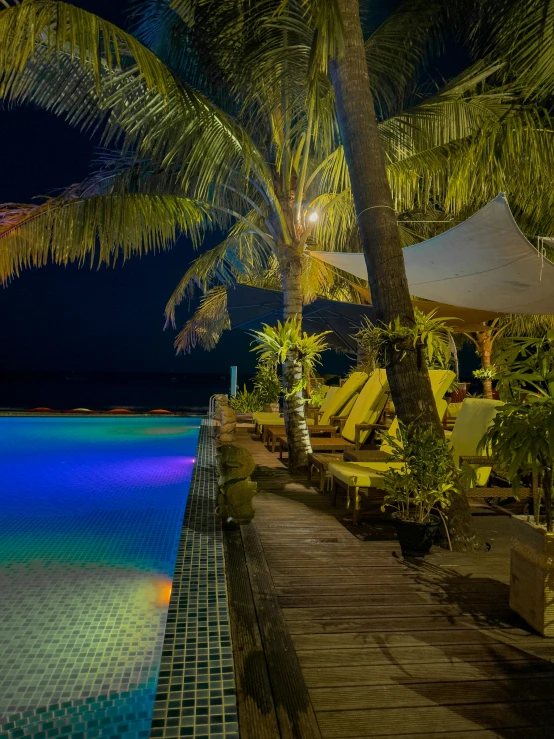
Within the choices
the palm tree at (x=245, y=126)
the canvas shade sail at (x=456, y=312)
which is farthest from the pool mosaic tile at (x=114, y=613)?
the canvas shade sail at (x=456, y=312)

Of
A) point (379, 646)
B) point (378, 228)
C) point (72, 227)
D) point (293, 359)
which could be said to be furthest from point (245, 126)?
point (379, 646)

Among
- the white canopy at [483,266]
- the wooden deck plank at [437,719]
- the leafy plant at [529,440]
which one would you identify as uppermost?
the white canopy at [483,266]

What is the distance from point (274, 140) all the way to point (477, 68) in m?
2.31

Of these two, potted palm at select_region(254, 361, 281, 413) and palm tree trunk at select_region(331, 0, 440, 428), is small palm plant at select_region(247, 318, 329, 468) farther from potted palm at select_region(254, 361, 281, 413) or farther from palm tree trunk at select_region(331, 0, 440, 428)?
potted palm at select_region(254, 361, 281, 413)

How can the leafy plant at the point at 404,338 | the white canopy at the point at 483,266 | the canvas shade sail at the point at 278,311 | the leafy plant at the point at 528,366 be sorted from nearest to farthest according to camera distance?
the leafy plant at the point at 528,366 < the leafy plant at the point at 404,338 < the white canopy at the point at 483,266 < the canvas shade sail at the point at 278,311

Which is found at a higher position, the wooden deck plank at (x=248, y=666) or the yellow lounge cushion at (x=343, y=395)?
the yellow lounge cushion at (x=343, y=395)

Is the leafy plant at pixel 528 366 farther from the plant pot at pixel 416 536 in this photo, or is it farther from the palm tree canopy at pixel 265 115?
the palm tree canopy at pixel 265 115

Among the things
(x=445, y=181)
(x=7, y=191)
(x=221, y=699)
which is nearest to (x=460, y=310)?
(x=445, y=181)

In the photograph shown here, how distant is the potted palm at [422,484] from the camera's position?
344 centimetres

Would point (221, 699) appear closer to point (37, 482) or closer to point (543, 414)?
point (543, 414)

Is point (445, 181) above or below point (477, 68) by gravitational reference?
below

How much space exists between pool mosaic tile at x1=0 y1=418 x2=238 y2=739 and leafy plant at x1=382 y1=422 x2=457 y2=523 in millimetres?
1252

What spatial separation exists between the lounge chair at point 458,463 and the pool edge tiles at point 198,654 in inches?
45.3

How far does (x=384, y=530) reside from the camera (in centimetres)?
418
